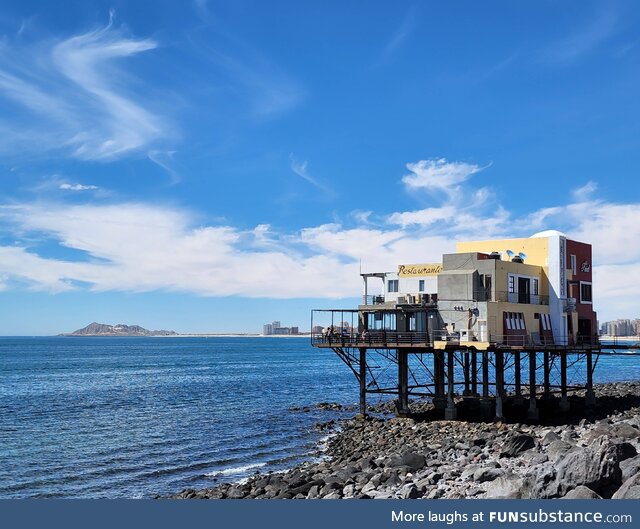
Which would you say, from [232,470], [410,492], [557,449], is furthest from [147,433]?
[557,449]

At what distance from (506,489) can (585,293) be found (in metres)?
36.6

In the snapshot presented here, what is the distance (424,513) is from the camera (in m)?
21.3

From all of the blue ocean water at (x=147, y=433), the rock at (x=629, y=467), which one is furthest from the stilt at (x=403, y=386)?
the rock at (x=629, y=467)

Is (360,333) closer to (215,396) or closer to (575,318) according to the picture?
(575,318)

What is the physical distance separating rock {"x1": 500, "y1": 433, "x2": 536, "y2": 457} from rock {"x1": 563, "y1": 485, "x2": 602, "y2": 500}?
10.8m

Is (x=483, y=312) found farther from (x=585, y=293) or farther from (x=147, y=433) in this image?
(x=147, y=433)

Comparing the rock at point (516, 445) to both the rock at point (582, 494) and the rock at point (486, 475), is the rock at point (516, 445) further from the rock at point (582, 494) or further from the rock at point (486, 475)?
the rock at point (582, 494)

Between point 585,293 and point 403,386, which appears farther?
point 585,293

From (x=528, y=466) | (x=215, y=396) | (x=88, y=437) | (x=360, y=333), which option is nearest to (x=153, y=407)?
(x=215, y=396)

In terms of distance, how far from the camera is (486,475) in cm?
2655

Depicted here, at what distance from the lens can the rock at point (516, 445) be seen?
1256 inches

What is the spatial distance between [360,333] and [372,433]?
752 centimetres

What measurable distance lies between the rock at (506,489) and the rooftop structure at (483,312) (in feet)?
69.3

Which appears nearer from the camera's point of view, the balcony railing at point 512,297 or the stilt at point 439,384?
the balcony railing at point 512,297
